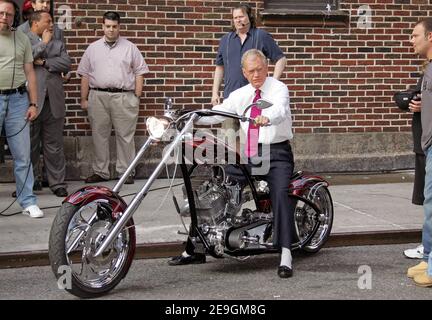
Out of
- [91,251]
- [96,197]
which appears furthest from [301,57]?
[91,251]

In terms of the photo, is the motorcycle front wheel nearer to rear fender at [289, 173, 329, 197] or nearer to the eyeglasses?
rear fender at [289, 173, 329, 197]

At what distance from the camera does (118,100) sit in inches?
383

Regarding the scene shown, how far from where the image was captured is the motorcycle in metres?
5.49

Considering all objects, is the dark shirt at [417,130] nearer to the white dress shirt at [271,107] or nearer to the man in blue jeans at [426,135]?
the man in blue jeans at [426,135]

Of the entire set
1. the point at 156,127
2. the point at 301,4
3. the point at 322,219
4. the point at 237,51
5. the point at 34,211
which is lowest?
the point at 34,211

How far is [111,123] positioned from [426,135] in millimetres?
4638

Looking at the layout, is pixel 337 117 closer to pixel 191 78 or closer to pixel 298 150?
pixel 298 150

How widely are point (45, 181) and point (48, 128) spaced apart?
74 centimetres

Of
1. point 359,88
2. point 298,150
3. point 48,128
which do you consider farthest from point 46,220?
point 359,88

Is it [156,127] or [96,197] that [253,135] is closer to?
[156,127]

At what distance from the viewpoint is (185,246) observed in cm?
669

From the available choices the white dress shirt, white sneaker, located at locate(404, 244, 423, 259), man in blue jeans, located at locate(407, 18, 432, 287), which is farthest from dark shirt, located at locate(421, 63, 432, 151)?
white sneaker, located at locate(404, 244, 423, 259)

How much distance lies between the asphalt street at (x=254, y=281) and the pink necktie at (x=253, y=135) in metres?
0.91

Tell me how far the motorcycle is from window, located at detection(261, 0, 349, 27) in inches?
154
